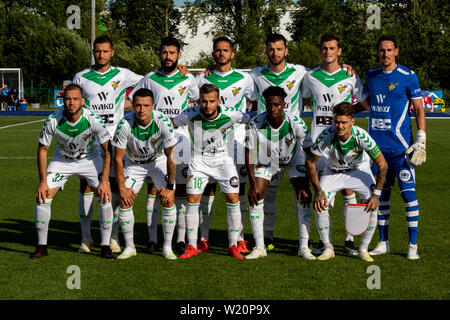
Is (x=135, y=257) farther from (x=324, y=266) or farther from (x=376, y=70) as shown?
(x=376, y=70)

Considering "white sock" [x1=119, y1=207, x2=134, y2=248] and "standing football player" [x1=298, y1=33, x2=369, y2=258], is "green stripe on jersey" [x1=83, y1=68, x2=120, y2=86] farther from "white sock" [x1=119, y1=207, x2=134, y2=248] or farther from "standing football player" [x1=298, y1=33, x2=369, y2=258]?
"standing football player" [x1=298, y1=33, x2=369, y2=258]

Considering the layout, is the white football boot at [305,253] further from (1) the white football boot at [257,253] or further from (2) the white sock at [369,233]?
(2) the white sock at [369,233]

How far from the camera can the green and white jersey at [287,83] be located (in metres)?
7.11

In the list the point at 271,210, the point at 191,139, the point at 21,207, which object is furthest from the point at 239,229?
the point at 21,207

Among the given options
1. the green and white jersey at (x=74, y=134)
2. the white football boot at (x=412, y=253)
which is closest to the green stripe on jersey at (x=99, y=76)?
the green and white jersey at (x=74, y=134)

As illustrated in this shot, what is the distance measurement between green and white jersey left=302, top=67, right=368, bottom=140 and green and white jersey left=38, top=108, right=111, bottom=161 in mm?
2397

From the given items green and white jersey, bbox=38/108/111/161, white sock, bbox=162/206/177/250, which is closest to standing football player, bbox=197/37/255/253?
white sock, bbox=162/206/177/250

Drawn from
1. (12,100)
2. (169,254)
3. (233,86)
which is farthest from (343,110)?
(12,100)

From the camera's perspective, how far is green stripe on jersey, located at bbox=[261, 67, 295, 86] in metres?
7.11

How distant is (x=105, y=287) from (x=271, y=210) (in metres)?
2.47

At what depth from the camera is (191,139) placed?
693 centimetres

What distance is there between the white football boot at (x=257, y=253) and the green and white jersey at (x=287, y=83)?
163cm

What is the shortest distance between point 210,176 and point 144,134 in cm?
86

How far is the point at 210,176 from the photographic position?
675 cm
